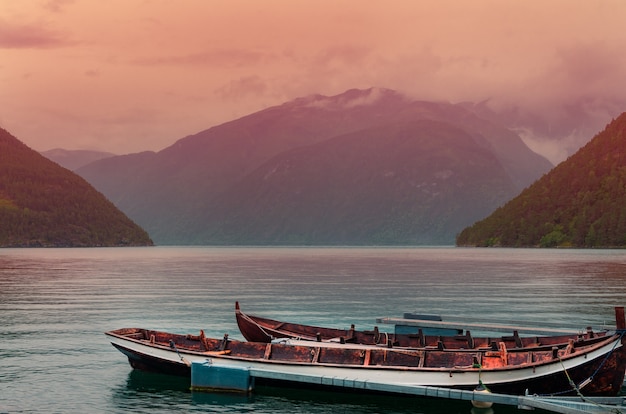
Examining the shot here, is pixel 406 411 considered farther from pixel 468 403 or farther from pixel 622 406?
pixel 622 406

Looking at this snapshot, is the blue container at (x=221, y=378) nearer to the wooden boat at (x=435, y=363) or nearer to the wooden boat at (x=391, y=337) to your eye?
the wooden boat at (x=435, y=363)

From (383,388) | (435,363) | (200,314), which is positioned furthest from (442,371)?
(200,314)

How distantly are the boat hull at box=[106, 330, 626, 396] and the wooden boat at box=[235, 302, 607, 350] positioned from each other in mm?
3283

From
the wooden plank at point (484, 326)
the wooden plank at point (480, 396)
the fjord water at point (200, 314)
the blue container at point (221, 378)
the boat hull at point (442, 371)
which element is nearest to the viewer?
the wooden plank at point (480, 396)

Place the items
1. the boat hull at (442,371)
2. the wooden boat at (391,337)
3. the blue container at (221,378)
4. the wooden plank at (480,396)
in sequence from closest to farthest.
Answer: the wooden plank at (480,396) < the boat hull at (442,371) < the blue container at (221,378) < the wooden boat at (391,337)

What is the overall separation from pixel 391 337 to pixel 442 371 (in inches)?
327

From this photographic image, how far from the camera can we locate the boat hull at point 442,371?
31672 mm

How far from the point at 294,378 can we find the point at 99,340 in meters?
23.0

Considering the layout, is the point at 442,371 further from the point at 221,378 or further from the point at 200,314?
the point at 200,314

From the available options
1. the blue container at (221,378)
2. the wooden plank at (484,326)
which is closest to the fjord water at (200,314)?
the blue container at (221,378)

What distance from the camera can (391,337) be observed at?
40562 mm

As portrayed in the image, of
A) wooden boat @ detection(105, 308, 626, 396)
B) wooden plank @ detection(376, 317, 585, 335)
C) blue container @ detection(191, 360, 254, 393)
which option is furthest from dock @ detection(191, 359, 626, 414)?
wooden plank @ detection(376, 317, 585, 335)

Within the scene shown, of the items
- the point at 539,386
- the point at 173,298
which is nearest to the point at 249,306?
the point at 173,298

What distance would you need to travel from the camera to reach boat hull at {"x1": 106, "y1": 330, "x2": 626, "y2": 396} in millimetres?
31672
